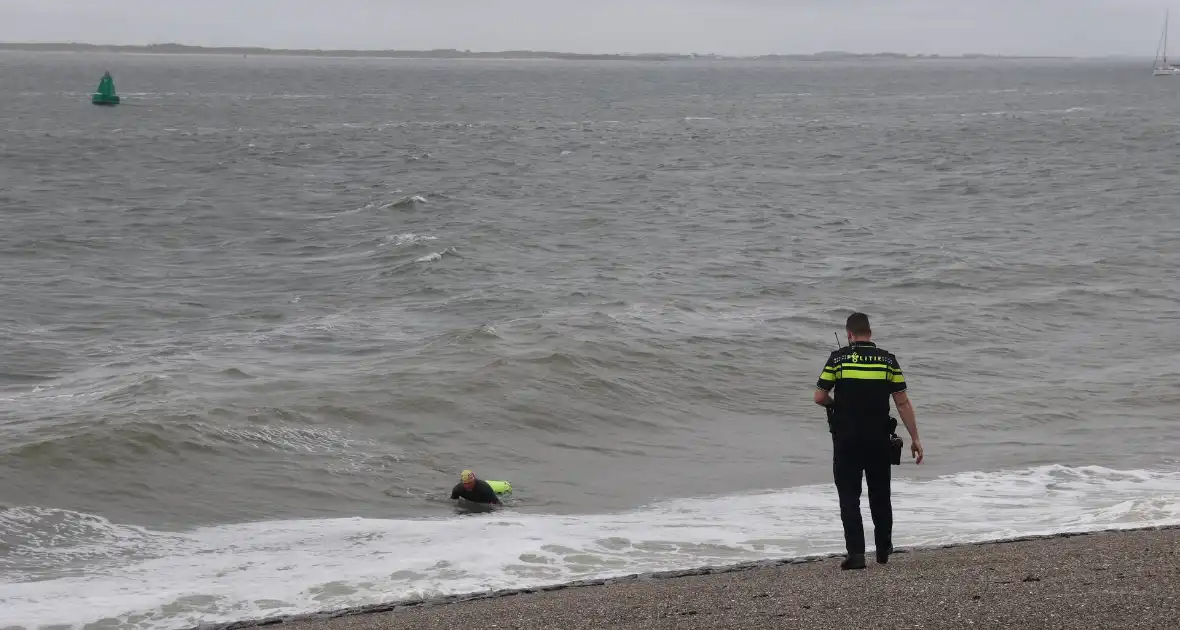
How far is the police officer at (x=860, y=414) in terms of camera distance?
7.69 metres

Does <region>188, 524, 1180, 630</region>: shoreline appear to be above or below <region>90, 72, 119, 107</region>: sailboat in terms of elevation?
below

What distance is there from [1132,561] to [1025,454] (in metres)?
6.15

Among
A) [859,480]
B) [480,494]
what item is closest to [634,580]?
[859,480]

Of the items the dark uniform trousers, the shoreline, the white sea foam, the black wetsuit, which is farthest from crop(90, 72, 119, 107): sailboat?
the dark uniform trousers

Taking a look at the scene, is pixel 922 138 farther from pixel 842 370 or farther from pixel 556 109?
pixel 842 370

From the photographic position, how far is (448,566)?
387 inches

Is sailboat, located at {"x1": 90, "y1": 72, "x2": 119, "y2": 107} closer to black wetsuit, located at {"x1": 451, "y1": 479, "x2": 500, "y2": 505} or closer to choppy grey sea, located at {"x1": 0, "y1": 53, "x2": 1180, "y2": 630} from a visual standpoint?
choppy grey sea, located at {"x1": 0, "y1": 53, "x2": 1180, "y2": 630}

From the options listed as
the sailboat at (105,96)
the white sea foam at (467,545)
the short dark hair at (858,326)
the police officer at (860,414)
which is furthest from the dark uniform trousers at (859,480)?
the sailboat at (105,96)

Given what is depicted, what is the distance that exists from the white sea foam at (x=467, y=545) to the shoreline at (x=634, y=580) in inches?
19.2

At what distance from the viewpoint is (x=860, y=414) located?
7.73 metres

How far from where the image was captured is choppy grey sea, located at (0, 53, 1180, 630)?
1065cm

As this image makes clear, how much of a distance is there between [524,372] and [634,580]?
8.58 metres

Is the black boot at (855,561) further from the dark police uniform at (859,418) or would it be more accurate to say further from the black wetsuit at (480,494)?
the black wetsuit at (480,494)

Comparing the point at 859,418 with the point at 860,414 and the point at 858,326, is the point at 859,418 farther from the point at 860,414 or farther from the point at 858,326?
the point at 858,326
